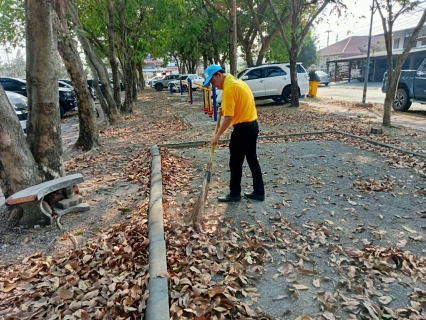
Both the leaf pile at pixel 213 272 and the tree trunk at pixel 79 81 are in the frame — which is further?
the tree trunk at pixel 79 81

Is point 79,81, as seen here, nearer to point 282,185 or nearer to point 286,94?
point 282,185

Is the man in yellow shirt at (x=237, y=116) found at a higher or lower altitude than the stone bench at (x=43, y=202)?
higher

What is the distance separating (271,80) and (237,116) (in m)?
11.5

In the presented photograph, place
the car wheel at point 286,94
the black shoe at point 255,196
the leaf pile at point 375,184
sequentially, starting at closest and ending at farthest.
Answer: the black shoe at point 255,196
the leaf pile at point 375,184
the car wheel at point 286,94

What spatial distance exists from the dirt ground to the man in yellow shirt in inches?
23.6

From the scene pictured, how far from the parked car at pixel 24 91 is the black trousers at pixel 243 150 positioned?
11.8 meters

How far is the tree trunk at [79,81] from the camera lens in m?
6.54

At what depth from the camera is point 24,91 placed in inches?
550

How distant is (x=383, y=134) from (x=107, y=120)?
8975 mm

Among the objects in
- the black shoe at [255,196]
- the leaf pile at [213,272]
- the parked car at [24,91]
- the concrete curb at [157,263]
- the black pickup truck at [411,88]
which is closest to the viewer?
the concrete curb at [157,263]

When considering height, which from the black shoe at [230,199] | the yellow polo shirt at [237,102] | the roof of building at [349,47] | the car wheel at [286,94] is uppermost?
the roof of building at [349,47]

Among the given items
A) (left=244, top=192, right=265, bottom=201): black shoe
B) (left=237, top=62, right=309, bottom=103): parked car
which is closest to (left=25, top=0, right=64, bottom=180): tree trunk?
(left=244, top=192, right=265, bottom=201): black shoe

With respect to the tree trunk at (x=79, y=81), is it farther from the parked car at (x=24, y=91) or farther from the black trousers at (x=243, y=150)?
the parked car at (x=24, y=91)

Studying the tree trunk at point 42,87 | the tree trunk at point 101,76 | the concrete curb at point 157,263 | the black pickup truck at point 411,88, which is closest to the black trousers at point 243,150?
the concrete curb at point 157,263
